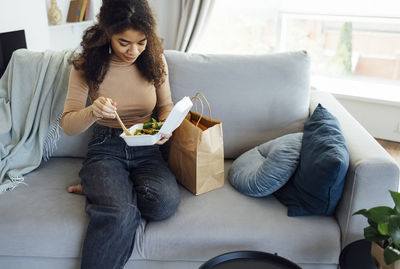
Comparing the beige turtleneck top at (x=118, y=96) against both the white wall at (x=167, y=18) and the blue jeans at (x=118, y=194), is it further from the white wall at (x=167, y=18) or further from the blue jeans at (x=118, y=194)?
the white wall at (x=167, y=18)

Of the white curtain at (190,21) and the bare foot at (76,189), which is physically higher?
the white curtain at (190,21)

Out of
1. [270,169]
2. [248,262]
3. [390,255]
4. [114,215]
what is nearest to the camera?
[390,255]

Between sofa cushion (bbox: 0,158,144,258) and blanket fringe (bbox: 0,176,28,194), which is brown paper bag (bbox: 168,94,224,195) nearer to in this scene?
sofa cushion (bbox: 0,158,144,258)

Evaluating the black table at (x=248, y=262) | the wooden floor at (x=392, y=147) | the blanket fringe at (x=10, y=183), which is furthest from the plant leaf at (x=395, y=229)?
the wooden floor at (x=392, y=147)

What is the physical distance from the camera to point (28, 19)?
2.59 m

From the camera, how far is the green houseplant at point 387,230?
1037mm

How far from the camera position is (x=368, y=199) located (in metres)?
1.32

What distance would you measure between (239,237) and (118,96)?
2.33 feet

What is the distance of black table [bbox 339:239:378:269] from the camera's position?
114 cm

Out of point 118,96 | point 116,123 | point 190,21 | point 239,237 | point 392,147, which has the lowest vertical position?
point 392,147

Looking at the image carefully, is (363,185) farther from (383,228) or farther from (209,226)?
(209,226)

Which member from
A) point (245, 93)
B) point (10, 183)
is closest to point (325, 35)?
point (245, 93)

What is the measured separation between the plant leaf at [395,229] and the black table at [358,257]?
142 mm

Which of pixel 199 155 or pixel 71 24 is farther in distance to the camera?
pixel 71 24
